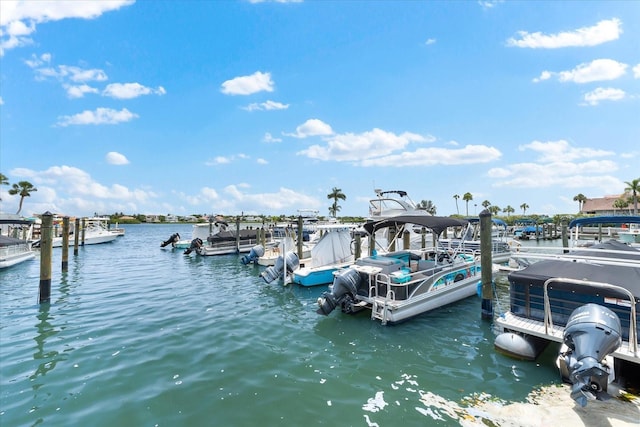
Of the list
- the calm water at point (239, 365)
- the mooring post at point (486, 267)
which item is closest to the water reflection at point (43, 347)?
the calm water at point (239, 365)

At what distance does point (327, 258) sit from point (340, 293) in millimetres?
7014

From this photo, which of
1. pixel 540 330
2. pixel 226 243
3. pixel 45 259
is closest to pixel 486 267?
pixel 540 330

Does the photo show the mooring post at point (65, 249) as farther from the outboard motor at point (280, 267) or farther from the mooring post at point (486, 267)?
the mooring post at point (486, 267)

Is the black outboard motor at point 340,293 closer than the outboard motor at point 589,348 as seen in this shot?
No

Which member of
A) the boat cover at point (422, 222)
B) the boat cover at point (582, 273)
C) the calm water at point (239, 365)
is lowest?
the calm water at point (239, 365)

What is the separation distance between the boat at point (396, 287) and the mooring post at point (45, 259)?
11788 millimetres

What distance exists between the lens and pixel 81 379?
262 inches

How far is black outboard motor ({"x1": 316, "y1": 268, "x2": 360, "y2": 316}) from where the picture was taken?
32.8ft

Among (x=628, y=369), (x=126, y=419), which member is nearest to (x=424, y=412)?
(x=628, y=369)

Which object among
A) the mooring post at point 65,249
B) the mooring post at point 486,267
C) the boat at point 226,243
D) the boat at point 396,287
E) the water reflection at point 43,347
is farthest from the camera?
the boat at point 226,243

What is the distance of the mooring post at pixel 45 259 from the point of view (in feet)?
42.2

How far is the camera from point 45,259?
43.7 feet

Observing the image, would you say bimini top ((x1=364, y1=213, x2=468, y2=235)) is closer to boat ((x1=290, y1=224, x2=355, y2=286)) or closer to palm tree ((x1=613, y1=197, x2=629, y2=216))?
boat ((x1=290, y1=224, x2=355, y2=286))

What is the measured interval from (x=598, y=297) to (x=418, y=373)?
4.13 metres
